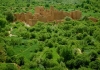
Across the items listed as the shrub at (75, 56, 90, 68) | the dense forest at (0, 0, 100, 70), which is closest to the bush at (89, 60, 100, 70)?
the dense forest at (0, 0, 100, 70)

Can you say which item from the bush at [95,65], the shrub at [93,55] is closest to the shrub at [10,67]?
the bush at [95,65]

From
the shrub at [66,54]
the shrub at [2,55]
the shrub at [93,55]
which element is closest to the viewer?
the shrub at [2,55]

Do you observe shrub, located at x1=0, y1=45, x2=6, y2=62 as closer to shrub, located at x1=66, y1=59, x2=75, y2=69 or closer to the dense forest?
the dense forest

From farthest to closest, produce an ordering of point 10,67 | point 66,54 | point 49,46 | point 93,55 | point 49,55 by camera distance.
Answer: point 49,46
point 49,55
point 93,55
point 66,54
point 10,67

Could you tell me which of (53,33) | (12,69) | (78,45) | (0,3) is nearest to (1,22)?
(53,33)

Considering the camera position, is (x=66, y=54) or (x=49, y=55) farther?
(x=49, y=55)

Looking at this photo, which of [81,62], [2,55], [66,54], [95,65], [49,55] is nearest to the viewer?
[95,65]

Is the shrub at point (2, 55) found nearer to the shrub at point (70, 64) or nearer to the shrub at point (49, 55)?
the shrub at point (49, 55)

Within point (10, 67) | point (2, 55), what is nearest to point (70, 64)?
point (10, 67)

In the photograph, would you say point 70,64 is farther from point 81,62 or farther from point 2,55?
point 2,55
